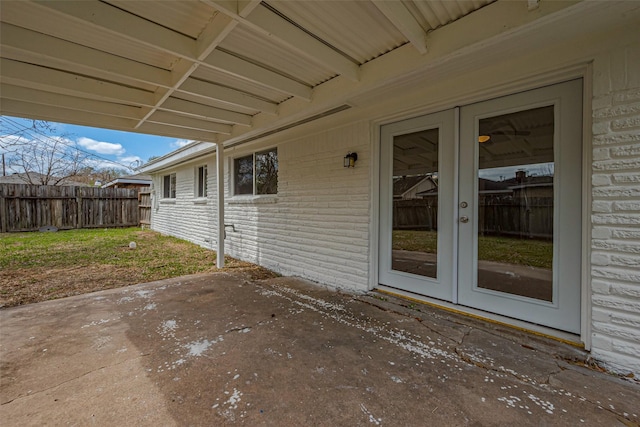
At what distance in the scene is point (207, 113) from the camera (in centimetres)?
379

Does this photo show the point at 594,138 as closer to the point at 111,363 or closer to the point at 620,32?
the point at 620,32

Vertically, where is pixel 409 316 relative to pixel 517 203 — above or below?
below

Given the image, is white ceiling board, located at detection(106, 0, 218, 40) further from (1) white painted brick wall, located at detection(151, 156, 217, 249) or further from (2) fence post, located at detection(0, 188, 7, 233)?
(2) fence post, located at detection(0, 188, 7, 233)

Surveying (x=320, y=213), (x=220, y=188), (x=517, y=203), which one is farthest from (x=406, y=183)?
(x=220, y=188)

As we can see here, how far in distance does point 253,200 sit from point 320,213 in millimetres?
1904

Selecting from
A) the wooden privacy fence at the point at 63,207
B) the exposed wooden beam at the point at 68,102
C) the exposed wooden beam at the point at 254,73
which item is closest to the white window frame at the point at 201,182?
the exposed wooden beam at the point at 68,102

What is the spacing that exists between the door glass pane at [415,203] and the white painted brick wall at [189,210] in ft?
15.9

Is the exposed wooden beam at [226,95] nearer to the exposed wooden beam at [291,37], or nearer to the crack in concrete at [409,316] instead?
the exposed wooden beam at [291,37]

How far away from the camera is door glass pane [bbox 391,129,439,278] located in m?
3.05

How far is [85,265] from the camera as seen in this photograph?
520cm

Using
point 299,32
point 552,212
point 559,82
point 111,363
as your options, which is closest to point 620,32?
point 559,82

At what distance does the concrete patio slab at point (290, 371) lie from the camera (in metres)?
1.53

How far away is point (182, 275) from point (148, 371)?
292 cm

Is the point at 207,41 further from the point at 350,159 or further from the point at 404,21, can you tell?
the point at 350,159
